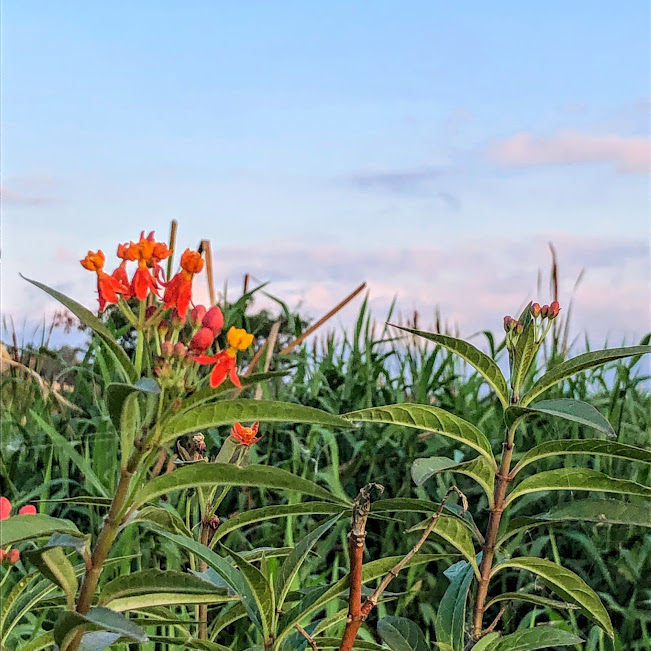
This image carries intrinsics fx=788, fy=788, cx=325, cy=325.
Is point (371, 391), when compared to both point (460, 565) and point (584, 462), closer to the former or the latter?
point (584, 462)

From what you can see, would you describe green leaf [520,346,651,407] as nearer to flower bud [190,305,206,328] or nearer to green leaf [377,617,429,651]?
green leaf [377,617,429,651]

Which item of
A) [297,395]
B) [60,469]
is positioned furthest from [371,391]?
[60,469]

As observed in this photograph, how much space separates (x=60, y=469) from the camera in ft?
7.92

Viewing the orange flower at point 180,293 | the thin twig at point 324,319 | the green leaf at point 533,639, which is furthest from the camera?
the thin twig at point 324,319

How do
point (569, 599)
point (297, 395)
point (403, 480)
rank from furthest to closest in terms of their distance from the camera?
point (297, 395) < point (403, 480) < point (569, 599)

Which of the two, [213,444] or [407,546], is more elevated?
[213,444]

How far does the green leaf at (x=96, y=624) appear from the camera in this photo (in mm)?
715

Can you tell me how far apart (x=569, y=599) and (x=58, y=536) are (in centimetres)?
73

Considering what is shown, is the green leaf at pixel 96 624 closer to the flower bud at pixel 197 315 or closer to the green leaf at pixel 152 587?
the green leaf at pixel 152 587

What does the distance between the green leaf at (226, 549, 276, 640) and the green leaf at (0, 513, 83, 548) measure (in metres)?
0.20

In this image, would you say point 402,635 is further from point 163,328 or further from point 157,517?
point 163,328

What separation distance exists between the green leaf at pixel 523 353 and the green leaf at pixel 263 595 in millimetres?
414

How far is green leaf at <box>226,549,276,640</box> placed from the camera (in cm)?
87

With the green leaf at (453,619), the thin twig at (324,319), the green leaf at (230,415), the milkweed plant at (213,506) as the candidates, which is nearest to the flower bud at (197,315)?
the milkweed plant at (213,506)
